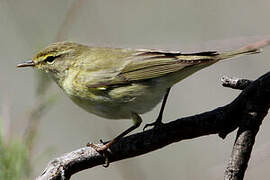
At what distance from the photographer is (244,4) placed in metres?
5.46

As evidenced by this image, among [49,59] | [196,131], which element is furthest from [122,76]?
[196,131]

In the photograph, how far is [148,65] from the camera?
334cm

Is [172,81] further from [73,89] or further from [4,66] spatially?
[4,66]

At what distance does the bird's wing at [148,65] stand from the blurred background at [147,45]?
2.66 ft

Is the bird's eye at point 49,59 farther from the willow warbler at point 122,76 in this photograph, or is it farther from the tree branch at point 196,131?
the tree branch at point 196,131

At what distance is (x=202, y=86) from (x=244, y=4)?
3.24 ft

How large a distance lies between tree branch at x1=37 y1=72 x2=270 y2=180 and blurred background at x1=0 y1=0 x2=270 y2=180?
150 cm

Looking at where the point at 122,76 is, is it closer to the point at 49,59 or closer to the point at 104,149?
the point at 49,59

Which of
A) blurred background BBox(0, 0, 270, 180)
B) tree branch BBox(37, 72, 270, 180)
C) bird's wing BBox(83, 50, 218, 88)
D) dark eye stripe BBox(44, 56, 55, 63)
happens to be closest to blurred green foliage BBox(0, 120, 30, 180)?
tree branch BBox(37, 72, 270, 180)

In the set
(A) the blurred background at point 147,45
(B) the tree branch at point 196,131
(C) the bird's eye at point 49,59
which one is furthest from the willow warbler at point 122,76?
(A) the blurred background at point 147,45

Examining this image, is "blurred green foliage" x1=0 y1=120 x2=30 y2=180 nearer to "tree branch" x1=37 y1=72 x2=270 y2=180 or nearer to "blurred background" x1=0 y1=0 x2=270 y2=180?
"tree branch" x1=37 y1=72 x2=270 y2=180

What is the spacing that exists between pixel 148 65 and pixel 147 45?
53.6 inches

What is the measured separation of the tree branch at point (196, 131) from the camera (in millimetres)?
2264

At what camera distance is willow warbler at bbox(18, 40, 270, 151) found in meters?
3.12
